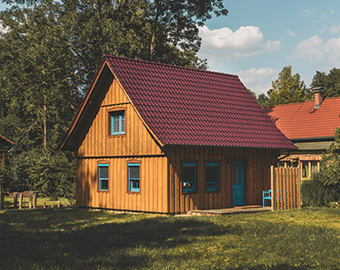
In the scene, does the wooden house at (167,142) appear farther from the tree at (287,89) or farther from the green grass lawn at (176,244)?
the tree at (287,89)

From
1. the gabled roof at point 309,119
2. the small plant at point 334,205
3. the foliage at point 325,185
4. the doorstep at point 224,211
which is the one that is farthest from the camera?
the gabled roof at point 309,119

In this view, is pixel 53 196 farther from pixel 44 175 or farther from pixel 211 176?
pixel 211 176

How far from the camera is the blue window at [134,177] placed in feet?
78.3

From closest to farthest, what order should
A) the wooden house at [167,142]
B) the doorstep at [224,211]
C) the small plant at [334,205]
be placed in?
the doorstep at [224,211] → the wooden house at [167,142] → the small plant at [334,205]

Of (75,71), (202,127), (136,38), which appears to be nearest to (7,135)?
Result: (75,71)

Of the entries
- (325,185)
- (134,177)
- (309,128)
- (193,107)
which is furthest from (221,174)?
(309,128)

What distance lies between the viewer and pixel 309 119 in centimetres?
3859

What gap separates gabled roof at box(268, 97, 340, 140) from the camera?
36375 millimetres

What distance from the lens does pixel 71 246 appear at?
43.4 feet

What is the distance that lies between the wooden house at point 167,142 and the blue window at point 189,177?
Result: 0.05 m

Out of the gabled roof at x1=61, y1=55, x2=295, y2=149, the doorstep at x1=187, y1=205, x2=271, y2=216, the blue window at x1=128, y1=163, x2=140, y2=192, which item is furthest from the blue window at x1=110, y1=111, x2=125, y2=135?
the doorstep at x1=187, y1=205, x2=271, y2=216

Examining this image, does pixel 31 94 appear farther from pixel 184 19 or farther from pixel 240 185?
pixel 240 185

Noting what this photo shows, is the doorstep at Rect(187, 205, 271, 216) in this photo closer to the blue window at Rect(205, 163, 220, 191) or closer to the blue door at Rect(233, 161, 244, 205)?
the blue door at Rect(233, 161, 244, 205)

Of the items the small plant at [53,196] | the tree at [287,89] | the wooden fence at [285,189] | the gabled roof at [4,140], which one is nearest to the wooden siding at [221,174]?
the wooden fence at [285,189]
